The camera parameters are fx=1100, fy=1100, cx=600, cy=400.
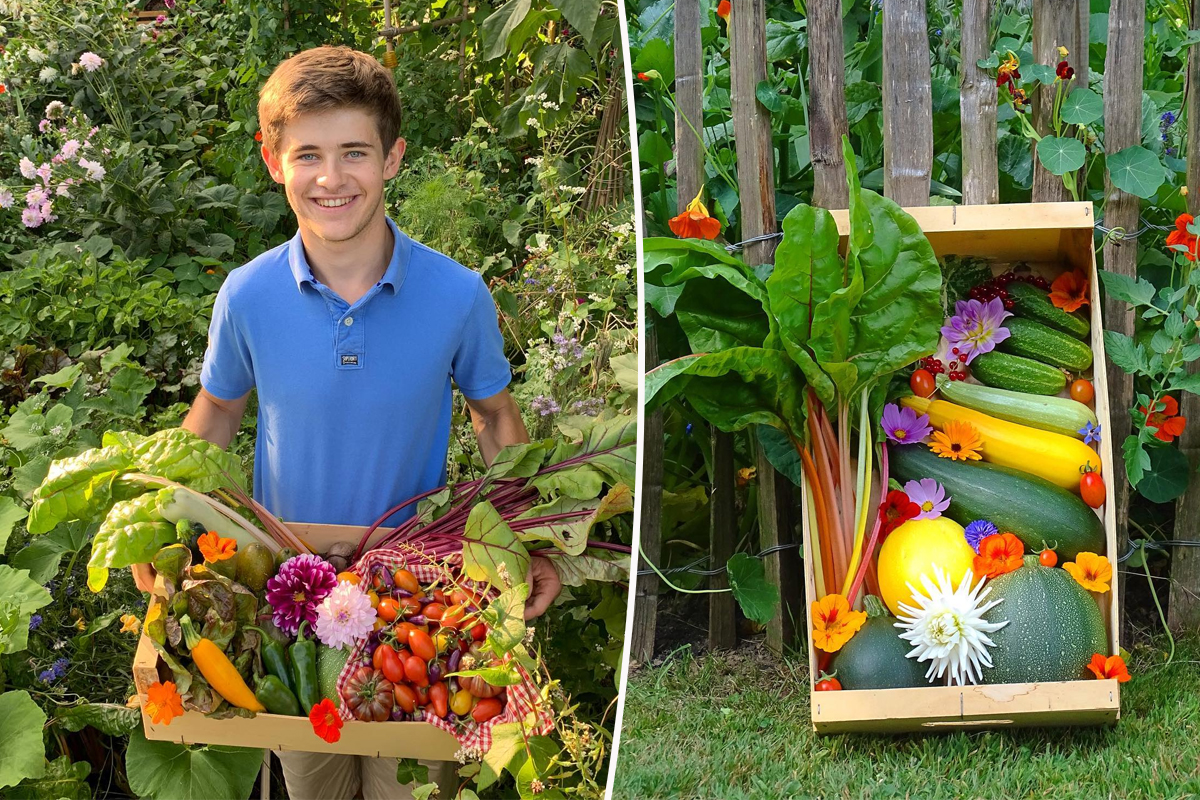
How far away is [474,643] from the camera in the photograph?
3.68ft

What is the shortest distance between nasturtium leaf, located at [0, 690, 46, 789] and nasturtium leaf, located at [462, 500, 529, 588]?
75 cm

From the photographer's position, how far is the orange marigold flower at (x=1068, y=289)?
1.93 meters

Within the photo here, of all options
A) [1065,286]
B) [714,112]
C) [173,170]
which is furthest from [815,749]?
[173,170]

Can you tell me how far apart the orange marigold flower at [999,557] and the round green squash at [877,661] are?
17 cm

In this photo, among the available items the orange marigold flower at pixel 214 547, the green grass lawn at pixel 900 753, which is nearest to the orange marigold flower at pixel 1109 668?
the green grass lawn at pixel 900 753

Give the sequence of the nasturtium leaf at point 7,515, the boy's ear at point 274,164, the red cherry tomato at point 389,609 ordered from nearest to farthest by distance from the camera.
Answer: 1. the red cherry tomato at point 389,609
2. the boy's ear at point 274,164
3. the nasturtium leaf at point 7,515

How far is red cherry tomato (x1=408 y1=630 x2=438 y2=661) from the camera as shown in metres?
1.14

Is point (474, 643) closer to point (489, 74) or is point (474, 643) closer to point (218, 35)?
point (489, 74)

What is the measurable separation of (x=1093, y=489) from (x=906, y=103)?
0.72 meters

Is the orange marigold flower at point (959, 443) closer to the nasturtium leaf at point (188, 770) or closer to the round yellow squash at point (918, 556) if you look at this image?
the round yellow squash at point (918, 556)

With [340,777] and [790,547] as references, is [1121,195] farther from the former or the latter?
[340,777]

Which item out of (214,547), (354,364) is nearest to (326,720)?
(214,547)

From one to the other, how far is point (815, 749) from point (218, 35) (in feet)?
6.14

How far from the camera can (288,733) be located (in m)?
1.16
